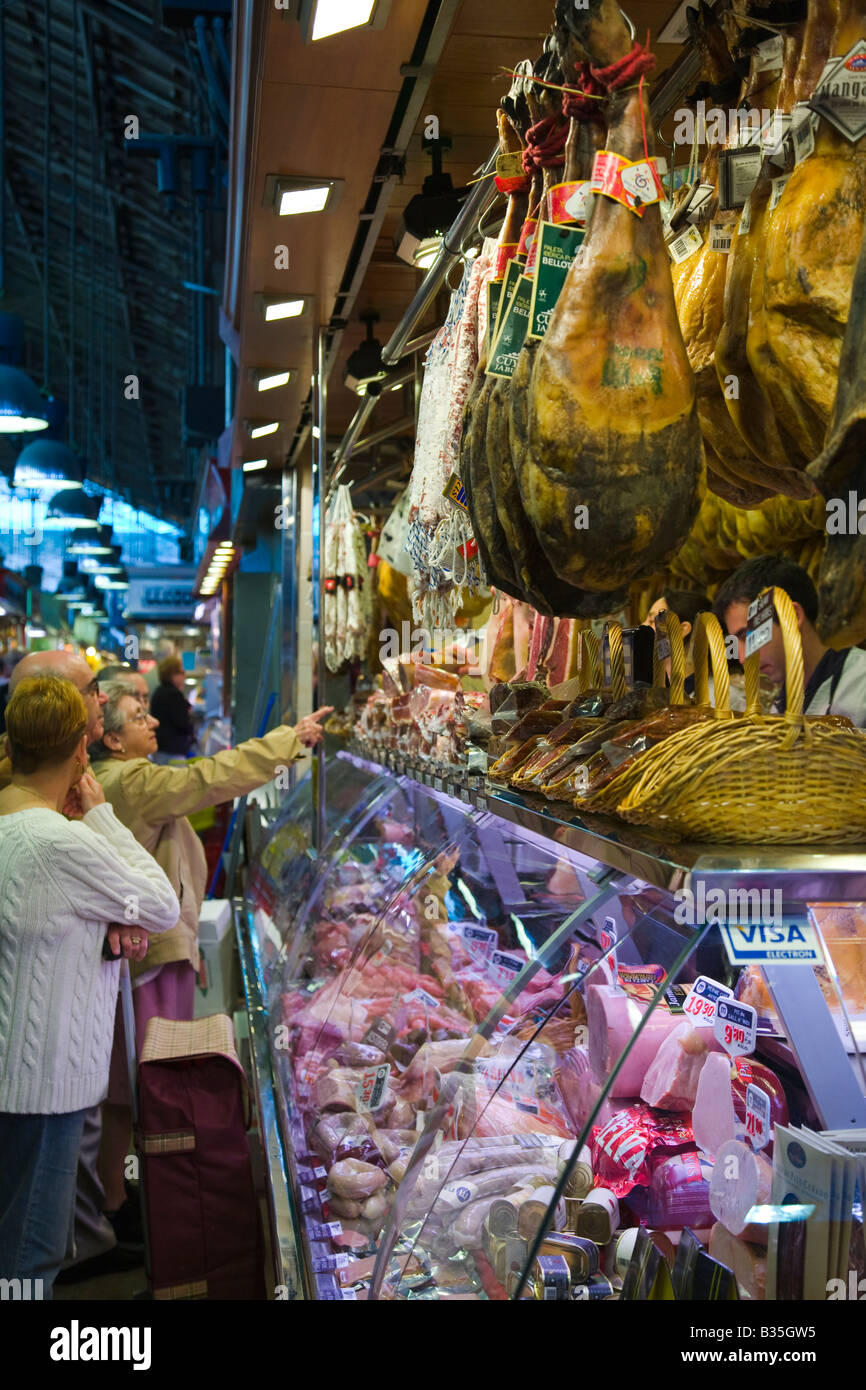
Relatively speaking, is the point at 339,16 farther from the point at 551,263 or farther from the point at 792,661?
the point at 792,661

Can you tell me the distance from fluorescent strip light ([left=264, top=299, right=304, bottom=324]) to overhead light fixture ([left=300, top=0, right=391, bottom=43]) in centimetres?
196

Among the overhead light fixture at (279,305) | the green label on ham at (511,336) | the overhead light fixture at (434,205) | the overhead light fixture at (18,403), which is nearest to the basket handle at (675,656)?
the green label on ham at (511,336)

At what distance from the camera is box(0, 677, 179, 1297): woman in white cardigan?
2.92 meters

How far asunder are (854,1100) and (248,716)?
415 inches

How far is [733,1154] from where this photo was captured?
1.78m

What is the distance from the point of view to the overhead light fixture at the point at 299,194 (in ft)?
11.0

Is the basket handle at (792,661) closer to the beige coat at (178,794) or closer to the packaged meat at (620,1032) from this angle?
the packaged meat at (620,1032)

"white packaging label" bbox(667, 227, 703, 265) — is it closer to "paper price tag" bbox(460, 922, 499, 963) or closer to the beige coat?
"paper price tag" bbox(460, 922, 499, 963)

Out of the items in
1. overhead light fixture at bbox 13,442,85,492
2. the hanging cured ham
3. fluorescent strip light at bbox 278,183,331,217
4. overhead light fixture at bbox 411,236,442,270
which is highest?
overhead light fixture at bbox 13,442,85,492

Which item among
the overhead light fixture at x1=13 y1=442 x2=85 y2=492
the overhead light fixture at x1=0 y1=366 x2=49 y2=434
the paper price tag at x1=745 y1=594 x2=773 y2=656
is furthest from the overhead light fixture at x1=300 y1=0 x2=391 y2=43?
the overhead light fixture at x1=13 y1=442 x2=85 y2=492

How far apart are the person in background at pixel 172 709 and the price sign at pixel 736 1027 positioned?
11108mm

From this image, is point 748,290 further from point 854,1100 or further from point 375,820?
point 375,820

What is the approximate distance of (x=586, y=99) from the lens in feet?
5.26
